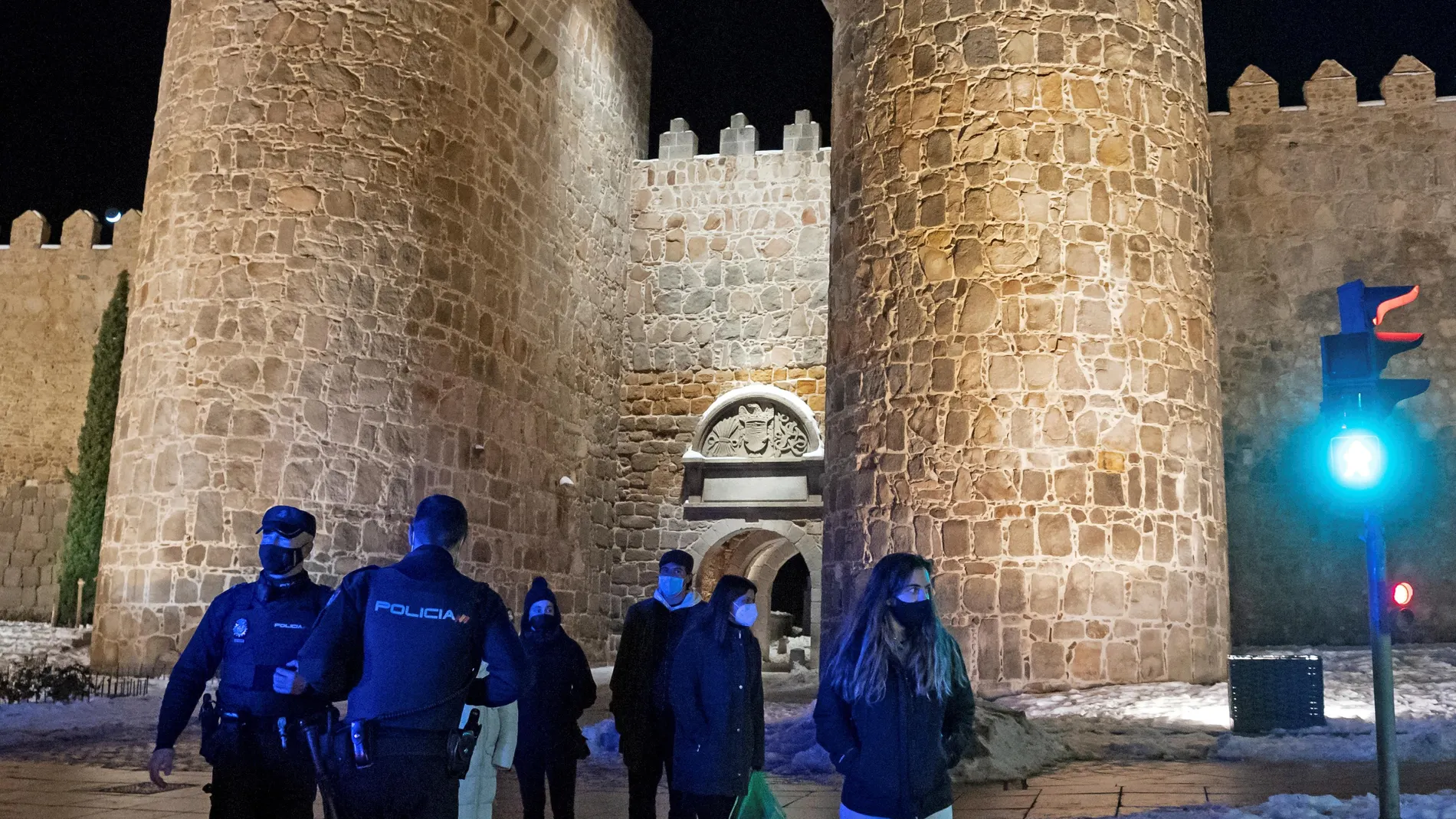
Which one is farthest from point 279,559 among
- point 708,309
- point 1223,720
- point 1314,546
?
point 1314,546

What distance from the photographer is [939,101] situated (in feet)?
34.3

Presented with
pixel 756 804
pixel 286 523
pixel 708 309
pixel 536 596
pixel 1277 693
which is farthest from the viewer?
pixel 708 309

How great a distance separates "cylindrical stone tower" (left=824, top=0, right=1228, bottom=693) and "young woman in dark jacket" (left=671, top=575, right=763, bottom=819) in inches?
226

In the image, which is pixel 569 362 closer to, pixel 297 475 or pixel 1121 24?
pixel 297 475

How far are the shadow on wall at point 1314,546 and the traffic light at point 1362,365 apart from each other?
1125cm

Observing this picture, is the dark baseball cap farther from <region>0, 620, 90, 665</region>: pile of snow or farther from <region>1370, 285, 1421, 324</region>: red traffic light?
<region>0, 620, 90, 665</region>: pile of snow

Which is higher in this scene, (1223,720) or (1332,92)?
(1332,92)

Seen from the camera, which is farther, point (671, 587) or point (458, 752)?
point (671, 587)

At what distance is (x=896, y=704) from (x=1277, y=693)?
16.5 ft

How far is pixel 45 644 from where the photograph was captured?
585 inches

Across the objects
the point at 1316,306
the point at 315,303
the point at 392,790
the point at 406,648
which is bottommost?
the point at 392,790

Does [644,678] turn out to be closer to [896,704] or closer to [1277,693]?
[896,704]

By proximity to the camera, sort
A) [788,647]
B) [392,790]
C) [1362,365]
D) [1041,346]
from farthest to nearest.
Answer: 1. [788,647]
2. [1041,346]
3. [1362,365]
4. [392,790]

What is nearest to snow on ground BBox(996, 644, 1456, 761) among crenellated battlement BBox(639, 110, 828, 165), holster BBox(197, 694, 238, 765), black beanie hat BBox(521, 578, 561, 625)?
black beanie hat BBox(521, 578, 561, 625)
